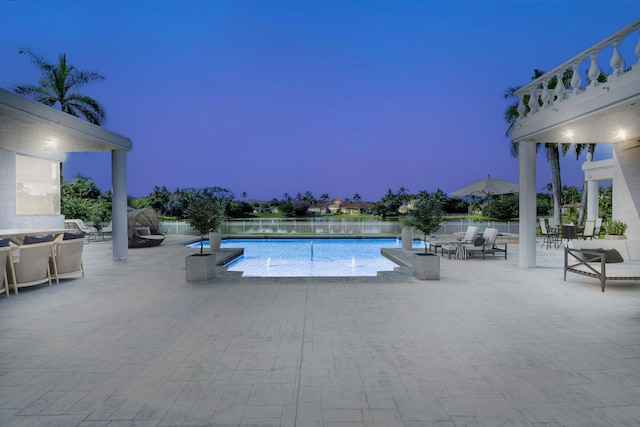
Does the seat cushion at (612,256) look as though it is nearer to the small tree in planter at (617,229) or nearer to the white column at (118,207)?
the small tree in planter at (617,229)

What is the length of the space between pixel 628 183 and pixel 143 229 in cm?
1745

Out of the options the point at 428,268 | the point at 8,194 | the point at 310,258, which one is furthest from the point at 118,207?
the point at 428,268

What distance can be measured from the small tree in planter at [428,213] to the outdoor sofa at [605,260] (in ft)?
8.60

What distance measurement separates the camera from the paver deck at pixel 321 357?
260cm

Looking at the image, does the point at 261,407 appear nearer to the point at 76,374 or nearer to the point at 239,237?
the point at 76,374

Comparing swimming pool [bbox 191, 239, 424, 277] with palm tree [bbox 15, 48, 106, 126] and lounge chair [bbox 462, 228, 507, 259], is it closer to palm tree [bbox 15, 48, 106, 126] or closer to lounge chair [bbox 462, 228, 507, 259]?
lounge chair [bbox 462, 228, 507, 259]

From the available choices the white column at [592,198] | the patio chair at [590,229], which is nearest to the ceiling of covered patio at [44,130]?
the patio chair at [590,229]

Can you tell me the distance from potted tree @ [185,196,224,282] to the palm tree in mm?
16218

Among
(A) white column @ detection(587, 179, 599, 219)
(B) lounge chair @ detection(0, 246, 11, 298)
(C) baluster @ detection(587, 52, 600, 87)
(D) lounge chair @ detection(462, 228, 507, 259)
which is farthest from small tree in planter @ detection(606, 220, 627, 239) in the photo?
(B) lounge chair @ detection(0, 246, 11, 298)

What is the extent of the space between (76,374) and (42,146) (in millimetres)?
10541

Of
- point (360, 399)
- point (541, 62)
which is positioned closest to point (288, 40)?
point (360, 399)

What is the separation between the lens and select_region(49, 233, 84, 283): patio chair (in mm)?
7363

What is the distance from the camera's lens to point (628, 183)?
10781mm

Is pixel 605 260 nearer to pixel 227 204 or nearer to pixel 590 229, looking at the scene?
pixel 590 229
